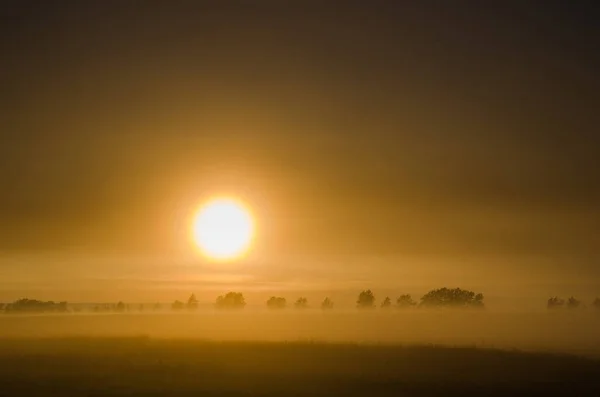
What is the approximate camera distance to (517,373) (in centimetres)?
7400

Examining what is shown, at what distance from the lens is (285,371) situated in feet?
241

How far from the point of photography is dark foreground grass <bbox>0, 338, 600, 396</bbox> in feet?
203

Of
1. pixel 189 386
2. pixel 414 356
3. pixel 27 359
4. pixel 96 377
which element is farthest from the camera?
pixel 414 356

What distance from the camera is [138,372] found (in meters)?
72.4

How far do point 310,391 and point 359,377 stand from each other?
9.93 metres

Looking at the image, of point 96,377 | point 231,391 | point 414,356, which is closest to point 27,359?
point 96,377

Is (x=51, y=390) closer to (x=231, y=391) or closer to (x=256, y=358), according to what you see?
(x=231, y=391)

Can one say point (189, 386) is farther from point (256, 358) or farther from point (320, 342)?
point (320, 342)

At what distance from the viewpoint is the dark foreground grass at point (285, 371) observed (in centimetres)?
6184

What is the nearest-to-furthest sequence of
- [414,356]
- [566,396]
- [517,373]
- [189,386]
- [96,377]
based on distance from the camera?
1. [566,396]
2. [189,386]
3. [96,377]
4. [517,373]
5. [414,356]

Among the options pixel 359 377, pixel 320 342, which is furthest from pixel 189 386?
pixel 320 342

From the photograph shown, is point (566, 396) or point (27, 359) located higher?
point (27, 359)

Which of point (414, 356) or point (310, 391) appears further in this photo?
point (414, 356)

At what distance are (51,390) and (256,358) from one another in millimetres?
29369
